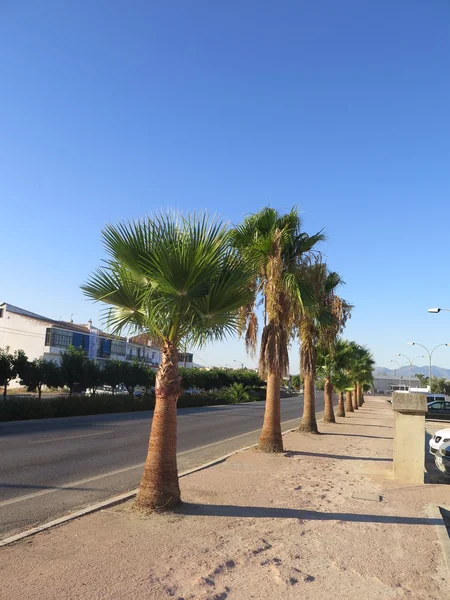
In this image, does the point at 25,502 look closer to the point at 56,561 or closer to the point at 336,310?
the point at 56,561

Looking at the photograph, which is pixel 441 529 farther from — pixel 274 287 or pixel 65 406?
pixel 65 406

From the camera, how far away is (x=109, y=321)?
7.59 metres

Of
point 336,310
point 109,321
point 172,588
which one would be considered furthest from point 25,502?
point 336,310

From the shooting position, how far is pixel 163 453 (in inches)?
261

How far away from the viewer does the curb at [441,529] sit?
5.52 m

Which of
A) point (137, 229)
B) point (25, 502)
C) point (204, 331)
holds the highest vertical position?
point (137, 229)

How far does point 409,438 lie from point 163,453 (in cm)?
584

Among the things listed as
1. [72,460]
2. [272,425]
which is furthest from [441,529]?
[72,460]

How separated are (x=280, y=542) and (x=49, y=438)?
11434mm

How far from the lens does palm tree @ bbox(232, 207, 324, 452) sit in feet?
40.7

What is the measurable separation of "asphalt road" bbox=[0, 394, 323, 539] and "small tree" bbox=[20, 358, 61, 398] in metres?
9.41

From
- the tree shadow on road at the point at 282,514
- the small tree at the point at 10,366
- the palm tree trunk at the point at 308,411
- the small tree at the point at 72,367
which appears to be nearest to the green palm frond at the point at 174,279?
the tree shadow on road at the point at 282,514

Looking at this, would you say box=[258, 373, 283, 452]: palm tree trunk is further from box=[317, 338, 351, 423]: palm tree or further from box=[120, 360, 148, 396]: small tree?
box=[120, 360, 148, 396]: small tree

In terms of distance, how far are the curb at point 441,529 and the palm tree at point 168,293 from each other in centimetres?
333
